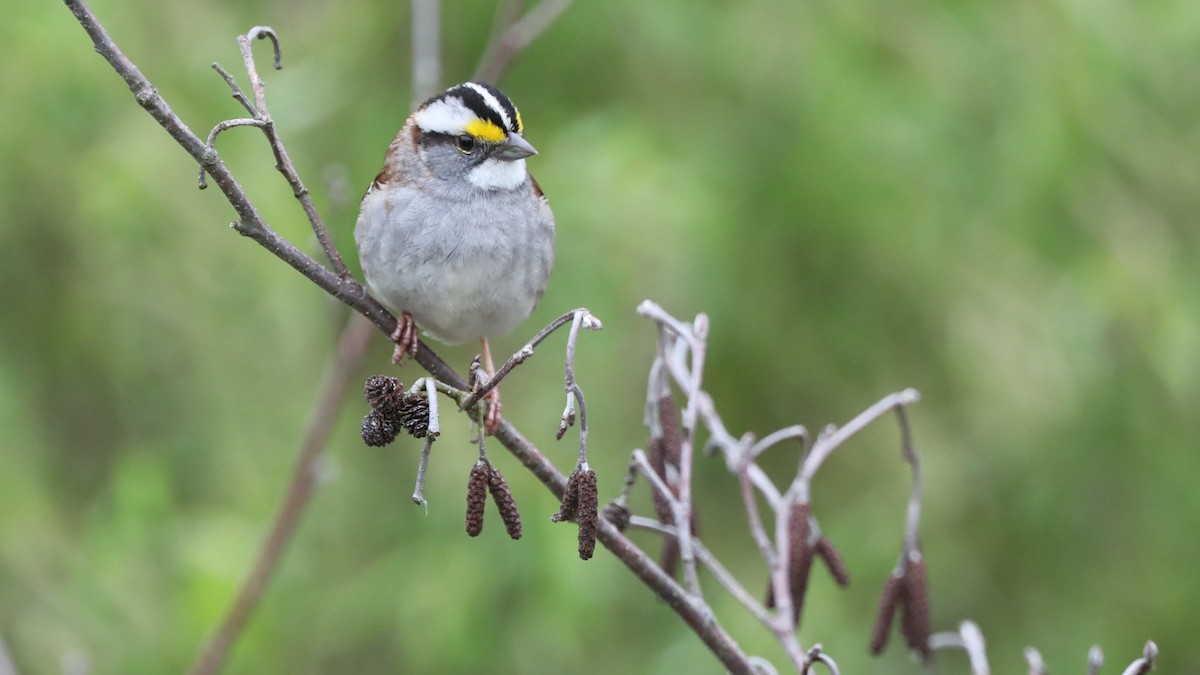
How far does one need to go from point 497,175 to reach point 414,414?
115cm

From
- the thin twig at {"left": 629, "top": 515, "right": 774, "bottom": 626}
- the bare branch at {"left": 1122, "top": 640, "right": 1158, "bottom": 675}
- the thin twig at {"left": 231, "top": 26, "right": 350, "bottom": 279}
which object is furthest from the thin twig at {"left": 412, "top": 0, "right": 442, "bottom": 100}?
the bare branch at {"left": 1122, "top": 640, "right": 1158, "bottom": 675}

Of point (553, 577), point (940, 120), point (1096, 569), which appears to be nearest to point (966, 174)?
point (940, 120)

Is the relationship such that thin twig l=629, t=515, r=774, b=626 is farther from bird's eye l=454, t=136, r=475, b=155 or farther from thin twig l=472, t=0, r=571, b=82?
thin twig l=472, t=0, r=571, b=82

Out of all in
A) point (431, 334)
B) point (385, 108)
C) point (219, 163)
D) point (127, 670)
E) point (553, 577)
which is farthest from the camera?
point (385, 108)

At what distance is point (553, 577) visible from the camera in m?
3.26

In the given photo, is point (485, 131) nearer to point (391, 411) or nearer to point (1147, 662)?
point (391, 411)

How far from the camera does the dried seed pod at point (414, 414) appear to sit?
50.6 inches

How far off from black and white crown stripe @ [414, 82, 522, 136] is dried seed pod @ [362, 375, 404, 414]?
1103 mm

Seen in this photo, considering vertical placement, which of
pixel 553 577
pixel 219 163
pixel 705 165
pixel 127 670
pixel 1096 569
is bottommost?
pixel 1096 569

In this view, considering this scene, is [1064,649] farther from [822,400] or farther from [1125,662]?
[822,400]

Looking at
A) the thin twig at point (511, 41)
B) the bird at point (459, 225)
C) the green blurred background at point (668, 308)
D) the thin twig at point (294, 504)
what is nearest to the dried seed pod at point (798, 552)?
the bird at point (459, 225)

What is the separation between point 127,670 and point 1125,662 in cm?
237

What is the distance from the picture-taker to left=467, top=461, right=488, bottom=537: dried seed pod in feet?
4.16

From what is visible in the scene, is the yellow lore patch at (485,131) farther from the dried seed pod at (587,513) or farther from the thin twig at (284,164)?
the dried seed pod at (587,513)
